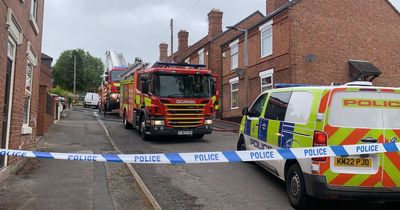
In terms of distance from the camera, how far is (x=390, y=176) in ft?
18.7

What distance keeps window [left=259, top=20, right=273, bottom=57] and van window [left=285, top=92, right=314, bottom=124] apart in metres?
16.0

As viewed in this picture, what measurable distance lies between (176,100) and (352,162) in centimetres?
824

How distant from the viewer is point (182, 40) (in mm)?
41531

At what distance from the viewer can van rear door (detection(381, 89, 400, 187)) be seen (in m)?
5.70

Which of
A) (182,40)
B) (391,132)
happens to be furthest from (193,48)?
(391,132)

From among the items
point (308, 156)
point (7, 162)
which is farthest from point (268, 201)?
point (7, 162)

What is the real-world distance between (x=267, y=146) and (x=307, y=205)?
67.1 inches

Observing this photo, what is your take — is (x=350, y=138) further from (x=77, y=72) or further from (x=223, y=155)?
(x=77, y=72)

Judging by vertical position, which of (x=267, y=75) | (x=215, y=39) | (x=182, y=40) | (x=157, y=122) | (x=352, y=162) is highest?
(x=182, y=40)

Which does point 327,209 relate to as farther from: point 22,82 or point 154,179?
point 22,82

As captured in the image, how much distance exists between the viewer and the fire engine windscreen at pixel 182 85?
13337 mm

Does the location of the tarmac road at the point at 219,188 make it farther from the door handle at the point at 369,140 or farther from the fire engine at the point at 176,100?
the fire engine at the point at 176,100

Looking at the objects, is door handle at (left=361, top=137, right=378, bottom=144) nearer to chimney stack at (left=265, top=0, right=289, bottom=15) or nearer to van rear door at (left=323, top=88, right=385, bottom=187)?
van rear door at (left=323, top=88, right=385, bottom=187)

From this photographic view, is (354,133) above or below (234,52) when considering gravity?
below
